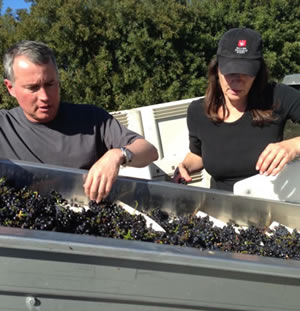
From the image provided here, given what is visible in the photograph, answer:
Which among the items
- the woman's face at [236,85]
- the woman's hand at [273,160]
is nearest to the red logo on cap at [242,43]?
the woman's face at [236,85]

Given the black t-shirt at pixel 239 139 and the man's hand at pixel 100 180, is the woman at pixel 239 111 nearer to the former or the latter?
the black t-shirt at pixel 239 139

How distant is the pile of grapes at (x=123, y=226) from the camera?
1229mm

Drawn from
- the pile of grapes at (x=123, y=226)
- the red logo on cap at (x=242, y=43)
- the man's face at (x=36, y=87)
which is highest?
the red logo on cap at (x=242, y=43)

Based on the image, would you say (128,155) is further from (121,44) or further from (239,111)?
(121,44)

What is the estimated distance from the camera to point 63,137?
2.03m

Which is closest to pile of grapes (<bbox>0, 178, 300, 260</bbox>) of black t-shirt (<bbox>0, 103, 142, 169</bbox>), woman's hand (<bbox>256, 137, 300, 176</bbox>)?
woman's hand (<bbox>256, 137, 300, 176</bbox>)

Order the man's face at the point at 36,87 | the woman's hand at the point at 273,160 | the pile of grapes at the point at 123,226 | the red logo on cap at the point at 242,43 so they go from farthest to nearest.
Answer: the red logo on cap at the point at 242,43, the man's face at the point at 36,87, the woman's hand at the point at 273,160, the pile of grapes at the point at 123,226

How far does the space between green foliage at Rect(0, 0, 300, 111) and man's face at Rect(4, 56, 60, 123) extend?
4829 millimetres

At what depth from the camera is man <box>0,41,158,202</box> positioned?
1.85m

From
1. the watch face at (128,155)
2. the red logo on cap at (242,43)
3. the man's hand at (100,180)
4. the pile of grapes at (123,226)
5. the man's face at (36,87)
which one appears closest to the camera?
the pile of grapes at (123,226)

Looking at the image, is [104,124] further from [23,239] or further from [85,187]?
[23,239]

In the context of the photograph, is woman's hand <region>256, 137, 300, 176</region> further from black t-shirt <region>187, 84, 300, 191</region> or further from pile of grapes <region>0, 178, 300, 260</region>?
black t-shirt <region>187, 84, 300, 191</region>

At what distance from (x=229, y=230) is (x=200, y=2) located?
6.73 m

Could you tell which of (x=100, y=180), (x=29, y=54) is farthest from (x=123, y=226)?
(x=29, y=54)
